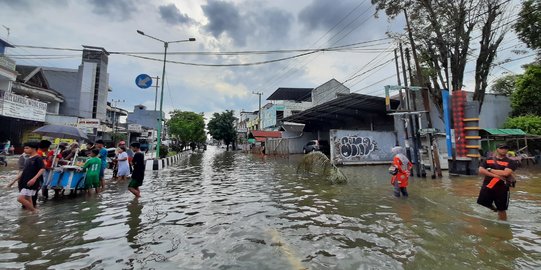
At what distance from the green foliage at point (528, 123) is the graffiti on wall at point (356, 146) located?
10.7 meters

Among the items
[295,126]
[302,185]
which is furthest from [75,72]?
[302,185]

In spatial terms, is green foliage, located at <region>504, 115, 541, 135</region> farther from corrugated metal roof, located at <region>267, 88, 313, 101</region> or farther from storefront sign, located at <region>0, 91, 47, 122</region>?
storefront sign, located at <region>0, 91, 47, 122</region>

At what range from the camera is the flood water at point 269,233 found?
390cm

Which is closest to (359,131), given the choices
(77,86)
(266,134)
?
(266,134)

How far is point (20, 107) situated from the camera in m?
20.9

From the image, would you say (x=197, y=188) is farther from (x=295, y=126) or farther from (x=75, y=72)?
(x=75, y=72)

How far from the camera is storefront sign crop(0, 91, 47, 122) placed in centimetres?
1942

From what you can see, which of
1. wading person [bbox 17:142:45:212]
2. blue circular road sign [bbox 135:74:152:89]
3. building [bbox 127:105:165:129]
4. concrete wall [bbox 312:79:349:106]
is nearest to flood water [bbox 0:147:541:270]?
wading person [bbox 17:142:45:212]

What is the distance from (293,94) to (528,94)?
39.1 metres

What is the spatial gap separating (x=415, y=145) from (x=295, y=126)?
24.2m

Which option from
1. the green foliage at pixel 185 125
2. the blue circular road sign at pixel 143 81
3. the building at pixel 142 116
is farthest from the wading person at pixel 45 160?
the building at pixel 142 116

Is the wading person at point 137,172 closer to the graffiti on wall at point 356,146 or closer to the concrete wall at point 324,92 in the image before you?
the graffiti on wall at point 356,146

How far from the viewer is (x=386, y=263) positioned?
383 centimetres

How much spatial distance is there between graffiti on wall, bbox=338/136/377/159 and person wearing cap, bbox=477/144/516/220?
14919mm
